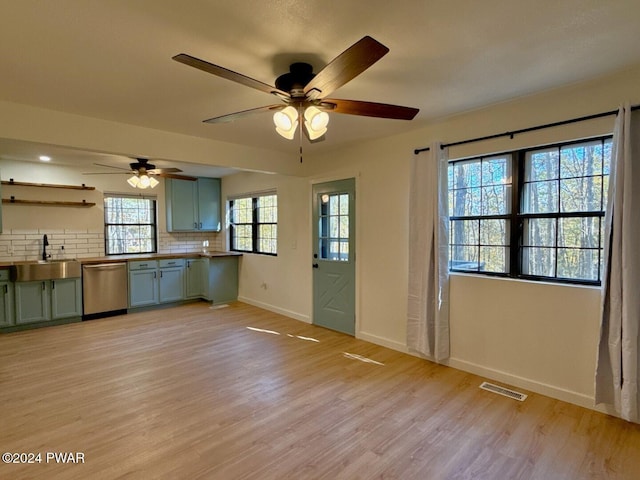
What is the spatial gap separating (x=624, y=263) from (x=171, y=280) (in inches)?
231

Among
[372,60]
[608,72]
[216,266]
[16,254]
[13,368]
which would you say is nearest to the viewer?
[372,60]

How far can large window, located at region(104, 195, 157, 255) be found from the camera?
5.77 metres

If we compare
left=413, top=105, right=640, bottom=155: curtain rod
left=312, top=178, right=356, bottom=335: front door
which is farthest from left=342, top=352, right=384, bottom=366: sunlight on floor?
left=413, top=105, right=640, bottom=155: curtain rod

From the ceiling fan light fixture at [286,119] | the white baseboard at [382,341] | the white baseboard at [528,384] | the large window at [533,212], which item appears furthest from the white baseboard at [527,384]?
the ceiling fan light fixture at [286,119]

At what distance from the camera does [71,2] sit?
158cm

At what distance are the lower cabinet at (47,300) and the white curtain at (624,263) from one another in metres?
6.15

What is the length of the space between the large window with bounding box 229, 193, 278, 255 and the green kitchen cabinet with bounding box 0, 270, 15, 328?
328 cm

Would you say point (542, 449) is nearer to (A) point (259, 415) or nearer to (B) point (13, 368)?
(A) point (259, 415)

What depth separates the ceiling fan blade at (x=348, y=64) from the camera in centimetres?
140

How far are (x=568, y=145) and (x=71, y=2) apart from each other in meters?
3.40

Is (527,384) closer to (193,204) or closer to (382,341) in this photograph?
A: (382,341)

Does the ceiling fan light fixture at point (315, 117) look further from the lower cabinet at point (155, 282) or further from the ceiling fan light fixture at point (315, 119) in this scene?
the lower cabinet at point (155, 282)

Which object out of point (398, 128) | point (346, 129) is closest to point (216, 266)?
point (346, 129)

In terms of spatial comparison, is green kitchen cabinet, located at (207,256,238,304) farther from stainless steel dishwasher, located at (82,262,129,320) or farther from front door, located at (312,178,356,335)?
front door, located at (312,178,356,335)
